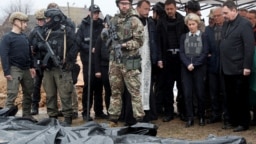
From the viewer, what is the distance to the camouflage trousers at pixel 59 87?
6.70m

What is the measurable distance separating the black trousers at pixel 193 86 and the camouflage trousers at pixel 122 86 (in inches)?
30.1

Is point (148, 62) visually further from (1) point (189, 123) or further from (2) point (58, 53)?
(2) point (58, 53)

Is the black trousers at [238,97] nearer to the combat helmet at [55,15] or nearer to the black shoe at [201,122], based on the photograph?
the black shoe at [201,122]

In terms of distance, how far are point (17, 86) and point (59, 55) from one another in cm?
93

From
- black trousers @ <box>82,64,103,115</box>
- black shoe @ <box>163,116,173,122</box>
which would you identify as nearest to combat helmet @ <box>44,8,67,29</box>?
black trousers @ <box>82,64,103,115</box>

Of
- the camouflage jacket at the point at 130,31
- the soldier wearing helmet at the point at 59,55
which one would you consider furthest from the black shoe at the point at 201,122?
the soldier wearing helmet at the point at 59,55

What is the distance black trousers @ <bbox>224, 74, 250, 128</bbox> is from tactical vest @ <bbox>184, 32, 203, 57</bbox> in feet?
1.86

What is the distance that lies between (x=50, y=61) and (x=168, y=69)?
1.81 metres

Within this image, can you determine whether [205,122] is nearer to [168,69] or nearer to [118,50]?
[168,69]

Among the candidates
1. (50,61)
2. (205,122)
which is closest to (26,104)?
(50,61)

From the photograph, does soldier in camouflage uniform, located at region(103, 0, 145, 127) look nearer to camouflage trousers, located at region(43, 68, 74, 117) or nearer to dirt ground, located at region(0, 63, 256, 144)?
dirt ground, located at region(0, 63, 256, 144)

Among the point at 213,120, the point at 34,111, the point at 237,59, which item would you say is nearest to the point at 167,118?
the point at 213,120

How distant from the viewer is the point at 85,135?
3666 mm

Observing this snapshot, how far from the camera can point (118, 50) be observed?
6055 mm
